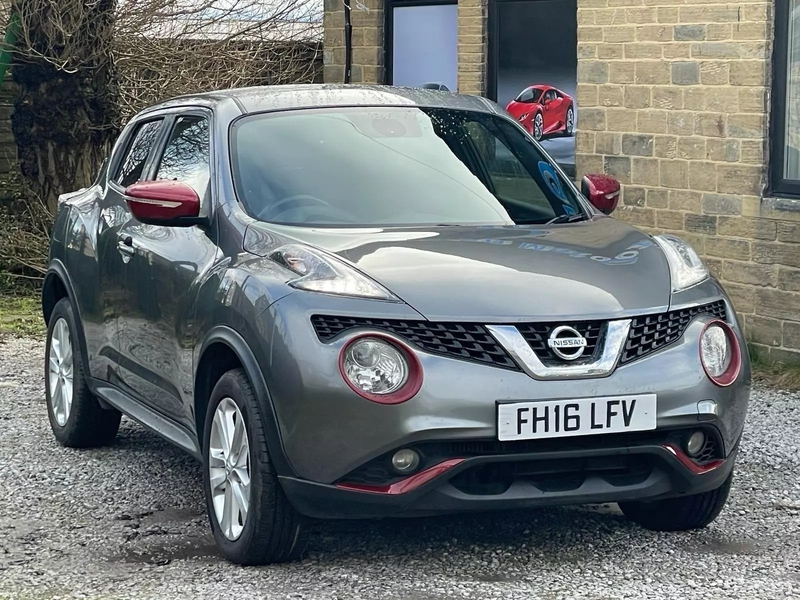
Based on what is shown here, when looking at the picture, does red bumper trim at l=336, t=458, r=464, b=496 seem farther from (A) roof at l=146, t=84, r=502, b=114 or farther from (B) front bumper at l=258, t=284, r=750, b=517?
(A) roof at l=146, t=84, r=502, b=114

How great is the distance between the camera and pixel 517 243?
5.26m

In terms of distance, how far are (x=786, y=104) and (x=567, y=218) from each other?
160 inches

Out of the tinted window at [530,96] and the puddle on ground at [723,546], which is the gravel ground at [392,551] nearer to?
the puddle on ground at [723,546]

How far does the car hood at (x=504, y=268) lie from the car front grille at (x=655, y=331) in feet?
0.14

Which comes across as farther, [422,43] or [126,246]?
[422,43]

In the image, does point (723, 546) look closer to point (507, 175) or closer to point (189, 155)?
point (507, 175)

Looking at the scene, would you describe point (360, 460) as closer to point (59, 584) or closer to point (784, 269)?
point (59, 584)

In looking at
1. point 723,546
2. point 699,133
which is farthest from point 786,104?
point 723,546

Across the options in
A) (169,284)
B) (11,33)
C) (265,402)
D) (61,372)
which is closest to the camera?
(265,402)

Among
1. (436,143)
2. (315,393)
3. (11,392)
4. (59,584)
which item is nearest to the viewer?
(315,393)

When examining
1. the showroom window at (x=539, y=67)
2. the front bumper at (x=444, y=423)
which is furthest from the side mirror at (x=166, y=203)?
the showroom window at (x=539, y=67)

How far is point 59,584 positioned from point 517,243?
198cm

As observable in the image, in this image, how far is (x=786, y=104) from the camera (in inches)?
372

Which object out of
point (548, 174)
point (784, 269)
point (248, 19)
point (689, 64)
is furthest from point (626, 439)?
point (248, 19)
